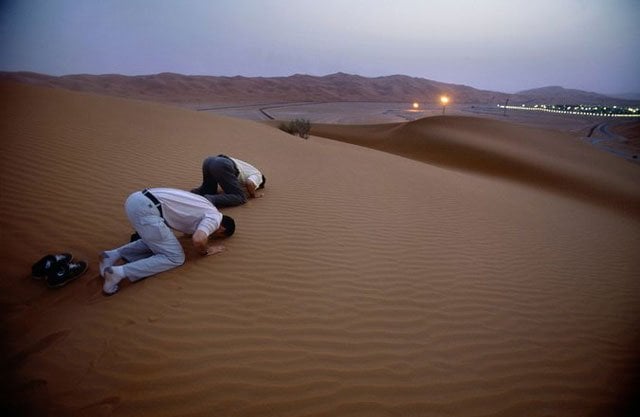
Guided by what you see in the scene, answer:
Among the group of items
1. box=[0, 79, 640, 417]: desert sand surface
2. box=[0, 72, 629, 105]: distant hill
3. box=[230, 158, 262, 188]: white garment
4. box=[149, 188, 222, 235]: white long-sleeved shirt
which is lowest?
box=[0, 79, 640, 417]: desert sand surface

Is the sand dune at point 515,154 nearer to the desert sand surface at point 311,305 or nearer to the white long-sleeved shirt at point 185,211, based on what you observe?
the desert sand surface at point 311,305

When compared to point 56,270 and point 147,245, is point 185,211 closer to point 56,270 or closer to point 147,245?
point 147,245

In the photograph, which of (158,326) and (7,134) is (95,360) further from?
(7,134)

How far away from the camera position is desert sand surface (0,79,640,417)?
2.13 metres

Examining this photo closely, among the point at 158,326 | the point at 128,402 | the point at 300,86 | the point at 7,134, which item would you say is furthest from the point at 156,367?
the point at 300,86

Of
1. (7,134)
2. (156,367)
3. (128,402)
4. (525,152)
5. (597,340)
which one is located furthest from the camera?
(525,152)

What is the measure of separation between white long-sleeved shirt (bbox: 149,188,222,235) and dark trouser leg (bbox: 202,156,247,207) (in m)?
1.39

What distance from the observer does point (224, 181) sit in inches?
188

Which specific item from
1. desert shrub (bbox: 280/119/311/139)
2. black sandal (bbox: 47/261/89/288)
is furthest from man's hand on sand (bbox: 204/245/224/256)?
desert shrub (bbox: 280/119/311/139)

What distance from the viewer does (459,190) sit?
768 cm

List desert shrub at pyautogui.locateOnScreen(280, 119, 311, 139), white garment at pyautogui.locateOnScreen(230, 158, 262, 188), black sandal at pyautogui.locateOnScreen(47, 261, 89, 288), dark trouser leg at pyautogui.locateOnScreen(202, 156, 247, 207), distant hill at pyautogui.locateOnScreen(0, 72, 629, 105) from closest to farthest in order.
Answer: black sandal at pyautogui.locateOnScreen(47, 261, 89, 288)
dark trouser leg at pyautogui.locateOnScreen(202, 156, 247, 207)
white garment at pyautogui.locateOnScreen(230, 158, 262, 188)
desert shrub at pyautogui.locateOnScreen(280, 119, 311, 139)
distant hill at pyautogui.locateOnScreen(0, 72, 629, 105)

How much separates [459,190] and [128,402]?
7.64m

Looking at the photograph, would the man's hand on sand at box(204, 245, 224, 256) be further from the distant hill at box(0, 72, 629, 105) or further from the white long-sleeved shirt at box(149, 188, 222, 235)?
the distant hill at box(0, 72, 629, 105)

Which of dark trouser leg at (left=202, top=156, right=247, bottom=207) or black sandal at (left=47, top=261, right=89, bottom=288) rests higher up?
dark trouser leg at (left=202, top=156, right=247, bottom=207)
